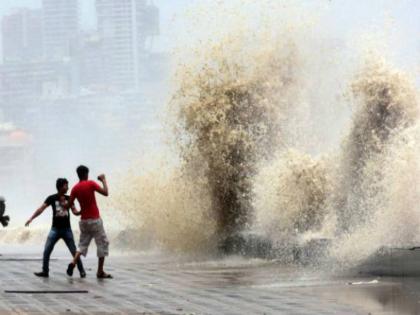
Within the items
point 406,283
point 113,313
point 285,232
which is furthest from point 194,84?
point 113,313

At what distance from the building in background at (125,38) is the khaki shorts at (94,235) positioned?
6761 cm

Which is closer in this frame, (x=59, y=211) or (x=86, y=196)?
(x=86, y=196)

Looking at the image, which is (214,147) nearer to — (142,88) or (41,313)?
(41,313)

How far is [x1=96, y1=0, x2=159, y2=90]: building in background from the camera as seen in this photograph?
291 feet

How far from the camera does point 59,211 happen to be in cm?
1579

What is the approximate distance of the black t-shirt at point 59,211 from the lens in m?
15.7

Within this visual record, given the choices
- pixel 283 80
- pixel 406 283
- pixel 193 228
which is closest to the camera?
pixel 406 283

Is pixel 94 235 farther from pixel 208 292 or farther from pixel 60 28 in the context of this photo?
pixel 60 28

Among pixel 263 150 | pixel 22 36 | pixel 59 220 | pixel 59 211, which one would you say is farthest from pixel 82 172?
pixel 22 36

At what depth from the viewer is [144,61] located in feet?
280

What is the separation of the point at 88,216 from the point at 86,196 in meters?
0.29

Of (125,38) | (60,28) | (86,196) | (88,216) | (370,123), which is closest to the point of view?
(86,196)

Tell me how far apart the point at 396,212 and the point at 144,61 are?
230 ft

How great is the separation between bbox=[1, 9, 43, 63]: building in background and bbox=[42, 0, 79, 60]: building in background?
1.52 m
